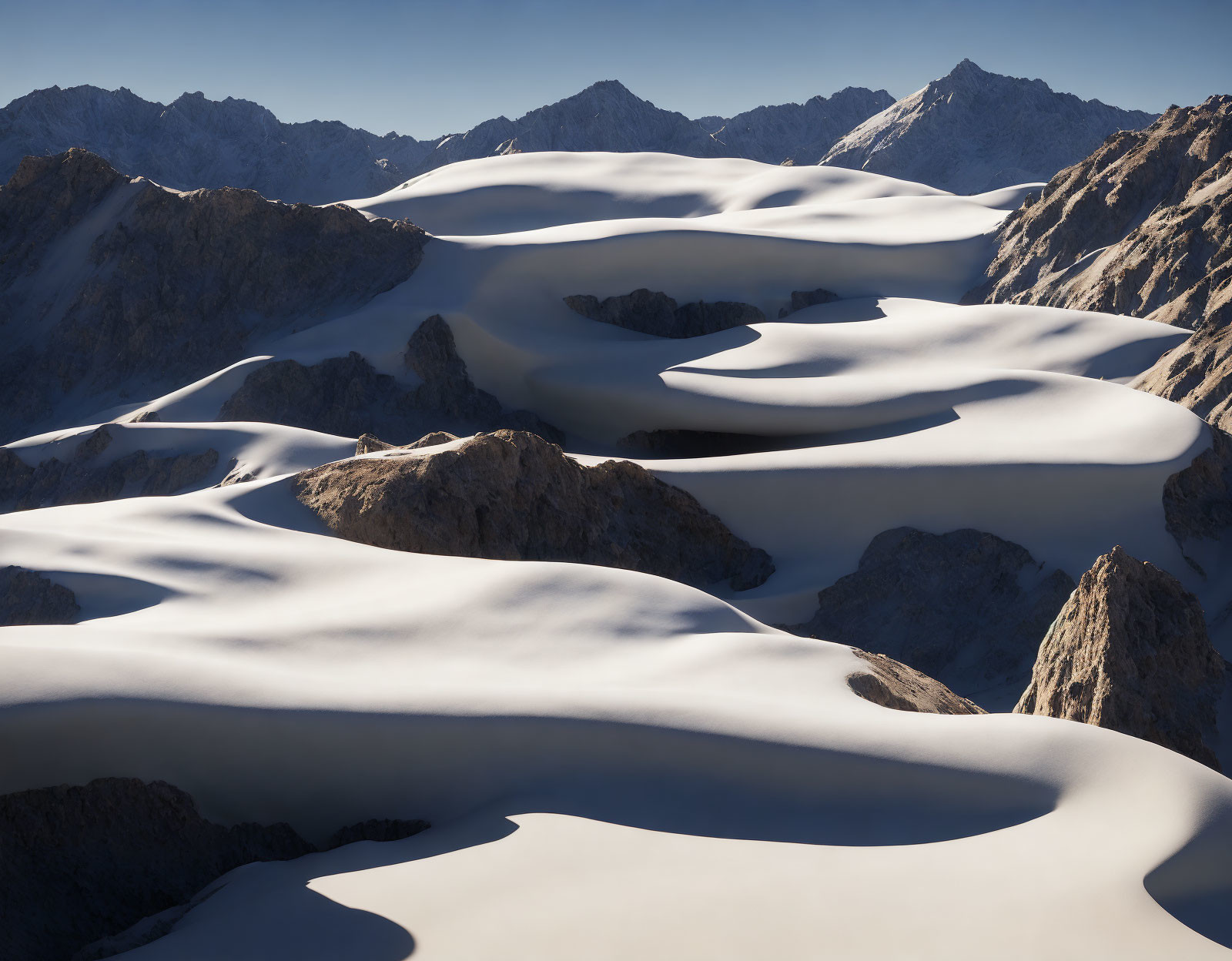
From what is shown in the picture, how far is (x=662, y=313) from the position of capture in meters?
28.3

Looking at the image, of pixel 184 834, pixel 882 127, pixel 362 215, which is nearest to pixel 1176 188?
pixel 362 215

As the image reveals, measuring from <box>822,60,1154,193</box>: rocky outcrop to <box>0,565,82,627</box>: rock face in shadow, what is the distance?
9401cm

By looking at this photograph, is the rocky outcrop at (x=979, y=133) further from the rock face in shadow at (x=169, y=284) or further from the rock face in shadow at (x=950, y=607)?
the rock face in shadow at (x=950, y=607)

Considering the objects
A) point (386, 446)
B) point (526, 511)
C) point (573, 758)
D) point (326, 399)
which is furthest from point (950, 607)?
point (326, 399)

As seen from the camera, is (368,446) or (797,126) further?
(797,126)

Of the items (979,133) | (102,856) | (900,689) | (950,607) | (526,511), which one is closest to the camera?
(102,856)

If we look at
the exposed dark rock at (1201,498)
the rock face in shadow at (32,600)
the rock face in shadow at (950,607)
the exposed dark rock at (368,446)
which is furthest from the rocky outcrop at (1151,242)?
the rock face in shadow at (32,600)

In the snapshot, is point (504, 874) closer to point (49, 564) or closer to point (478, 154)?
point (49, 564)

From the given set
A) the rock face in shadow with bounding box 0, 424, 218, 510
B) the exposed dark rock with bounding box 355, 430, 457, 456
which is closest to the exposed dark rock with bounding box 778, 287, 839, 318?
the exposed dark rock with bounding box 355, 430, 457, 456

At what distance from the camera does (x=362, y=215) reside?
96.6 ft

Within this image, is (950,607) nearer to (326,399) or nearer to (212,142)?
(326,399)

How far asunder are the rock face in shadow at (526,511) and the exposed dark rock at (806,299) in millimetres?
14264

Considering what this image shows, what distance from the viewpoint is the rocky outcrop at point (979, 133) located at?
97562mm

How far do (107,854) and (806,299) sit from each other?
26248mm
